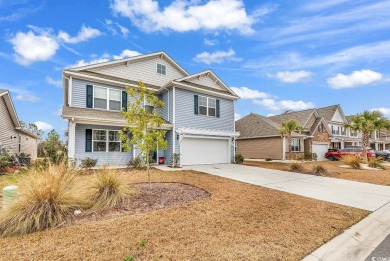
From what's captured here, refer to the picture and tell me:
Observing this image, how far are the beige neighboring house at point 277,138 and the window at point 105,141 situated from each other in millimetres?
19928

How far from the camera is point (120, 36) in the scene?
16.1 meters

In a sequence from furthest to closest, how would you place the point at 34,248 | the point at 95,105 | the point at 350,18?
the point at 95,105
the point at 350,18
the point at 34,248

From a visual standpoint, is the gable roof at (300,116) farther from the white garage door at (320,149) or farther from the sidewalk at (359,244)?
the sidewalk at (359,244)

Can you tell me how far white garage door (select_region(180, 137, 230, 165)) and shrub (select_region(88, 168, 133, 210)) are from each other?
10.8 metres

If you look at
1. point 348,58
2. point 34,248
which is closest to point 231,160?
point 348,58

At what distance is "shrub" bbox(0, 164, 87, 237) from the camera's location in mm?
4218

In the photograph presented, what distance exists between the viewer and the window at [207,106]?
60.3 ft

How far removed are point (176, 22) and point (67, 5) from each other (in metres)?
7.36

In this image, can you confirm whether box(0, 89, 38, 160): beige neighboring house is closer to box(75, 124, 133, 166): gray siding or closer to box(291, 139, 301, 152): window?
box(75, 124, 133, 166): gray siding

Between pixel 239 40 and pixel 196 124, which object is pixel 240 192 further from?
pixel 239 40

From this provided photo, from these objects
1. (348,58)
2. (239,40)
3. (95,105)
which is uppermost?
(239,40)

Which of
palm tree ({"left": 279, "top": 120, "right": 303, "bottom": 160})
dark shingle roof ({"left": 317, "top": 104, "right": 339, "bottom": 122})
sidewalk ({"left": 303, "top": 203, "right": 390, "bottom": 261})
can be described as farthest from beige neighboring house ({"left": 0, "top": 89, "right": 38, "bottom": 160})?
dark shingle roof ({"left": 317, "top": 104, "right": 339, "bottom": 122})

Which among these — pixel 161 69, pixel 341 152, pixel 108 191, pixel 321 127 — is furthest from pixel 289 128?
pixel 108 191

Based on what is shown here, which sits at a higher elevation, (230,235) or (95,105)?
(95,105)
